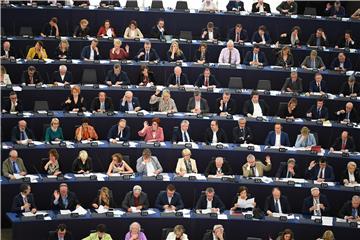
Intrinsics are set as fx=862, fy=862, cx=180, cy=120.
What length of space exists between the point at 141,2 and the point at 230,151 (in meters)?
7.71

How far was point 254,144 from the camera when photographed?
16203 millimetres

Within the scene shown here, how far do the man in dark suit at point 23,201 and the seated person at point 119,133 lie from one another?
2357 millimetres

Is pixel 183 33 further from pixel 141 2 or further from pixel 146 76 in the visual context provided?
pixel 141 2

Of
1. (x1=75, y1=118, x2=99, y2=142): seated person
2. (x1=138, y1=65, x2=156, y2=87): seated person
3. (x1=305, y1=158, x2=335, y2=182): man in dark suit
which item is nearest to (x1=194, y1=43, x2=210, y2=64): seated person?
(x1=138, y1=65, x2=156, y2=87): seated person

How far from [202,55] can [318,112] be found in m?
2.79

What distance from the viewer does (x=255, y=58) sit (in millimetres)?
17844

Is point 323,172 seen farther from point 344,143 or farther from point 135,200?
point 135,200

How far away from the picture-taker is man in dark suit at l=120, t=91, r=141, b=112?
52.8 feet

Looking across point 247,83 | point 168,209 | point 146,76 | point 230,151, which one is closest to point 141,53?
point 146,76

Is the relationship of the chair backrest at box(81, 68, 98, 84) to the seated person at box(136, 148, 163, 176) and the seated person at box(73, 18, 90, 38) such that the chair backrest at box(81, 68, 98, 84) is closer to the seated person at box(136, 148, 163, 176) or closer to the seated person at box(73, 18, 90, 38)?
the seated person at box(73, 18, 90, 38)

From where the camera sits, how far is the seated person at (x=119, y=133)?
15398 millimetres

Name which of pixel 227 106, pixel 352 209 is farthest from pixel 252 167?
pixel 227 106

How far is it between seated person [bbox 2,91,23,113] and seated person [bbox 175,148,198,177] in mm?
3295

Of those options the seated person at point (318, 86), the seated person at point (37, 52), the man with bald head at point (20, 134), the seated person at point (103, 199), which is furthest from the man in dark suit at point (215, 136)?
the seated person at point (37, 52)
